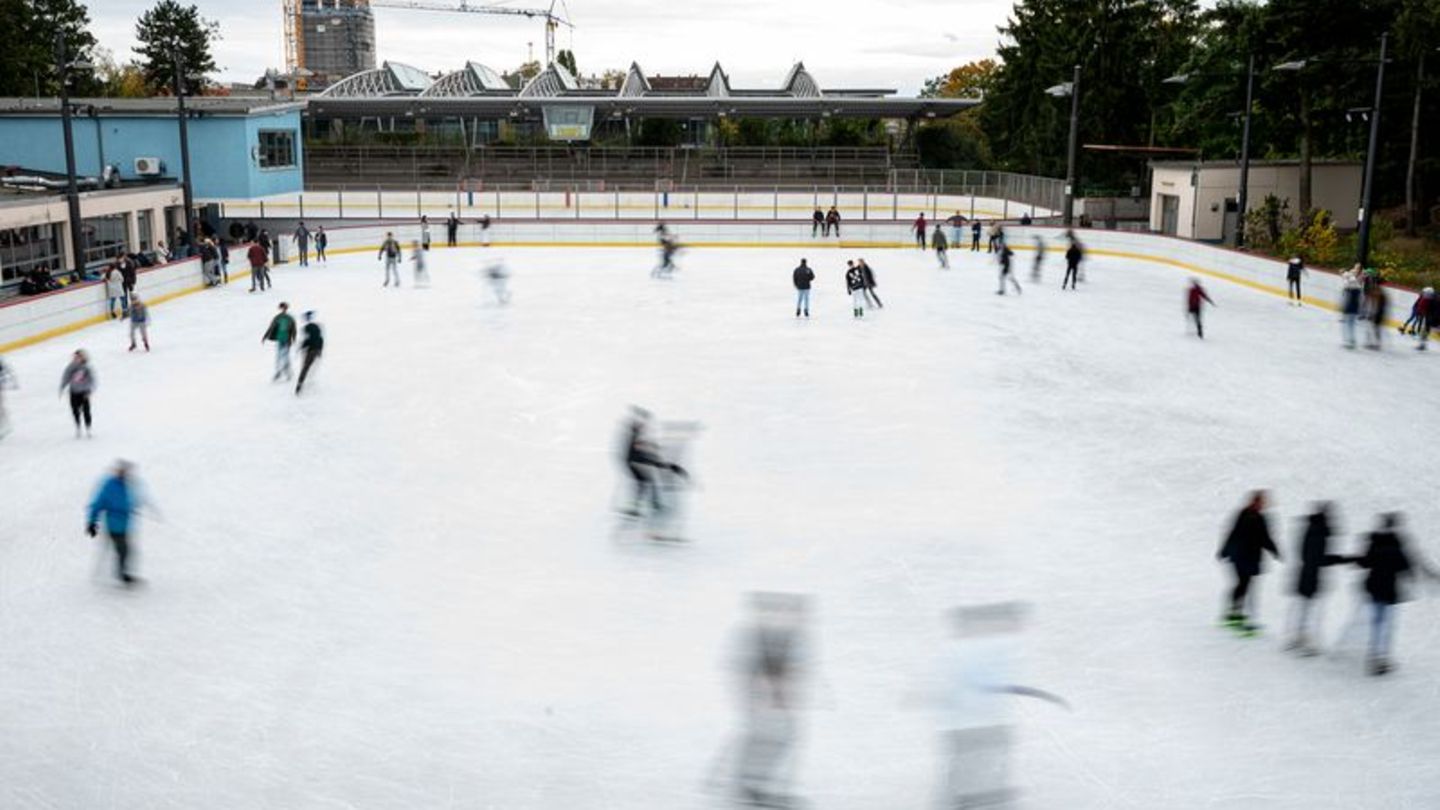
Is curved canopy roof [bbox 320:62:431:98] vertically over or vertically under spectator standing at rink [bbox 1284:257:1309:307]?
over

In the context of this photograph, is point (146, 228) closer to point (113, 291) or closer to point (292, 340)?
point (113, 291)

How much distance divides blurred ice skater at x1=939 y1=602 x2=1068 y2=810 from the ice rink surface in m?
0.31

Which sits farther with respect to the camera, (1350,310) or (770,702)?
(1350,310)

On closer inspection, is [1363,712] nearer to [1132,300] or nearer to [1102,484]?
[1102,484]

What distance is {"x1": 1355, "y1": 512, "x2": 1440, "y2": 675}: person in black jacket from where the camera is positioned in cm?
823

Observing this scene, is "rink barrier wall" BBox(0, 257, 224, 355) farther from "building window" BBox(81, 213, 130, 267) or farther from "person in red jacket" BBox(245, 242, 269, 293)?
"building window" BBox(81, 213, 130, 267)

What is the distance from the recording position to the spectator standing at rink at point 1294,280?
26.8 m

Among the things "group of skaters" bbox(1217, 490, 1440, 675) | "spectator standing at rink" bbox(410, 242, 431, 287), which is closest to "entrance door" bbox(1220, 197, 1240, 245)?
"spectator standing at rink" bbox(410, 242, 431, 287)

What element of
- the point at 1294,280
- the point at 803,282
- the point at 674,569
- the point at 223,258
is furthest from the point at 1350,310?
the point at 223,258

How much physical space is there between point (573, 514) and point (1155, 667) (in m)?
5.78

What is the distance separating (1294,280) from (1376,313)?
606cm

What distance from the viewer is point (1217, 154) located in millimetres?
58375

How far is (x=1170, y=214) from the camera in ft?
141

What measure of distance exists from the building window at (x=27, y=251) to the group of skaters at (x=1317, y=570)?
27.4 meters
